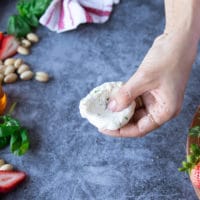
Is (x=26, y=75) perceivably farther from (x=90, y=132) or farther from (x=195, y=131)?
(x=195, y=131)

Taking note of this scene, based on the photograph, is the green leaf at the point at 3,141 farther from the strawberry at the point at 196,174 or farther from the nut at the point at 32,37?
the strawberry at the point at 196,174

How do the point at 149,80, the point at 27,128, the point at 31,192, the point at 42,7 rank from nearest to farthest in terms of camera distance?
the point at 149,80 < the point at 31,192 < the point at 27,128 < the point at 42,7

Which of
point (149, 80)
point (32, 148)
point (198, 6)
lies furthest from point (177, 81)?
point (32, 148)

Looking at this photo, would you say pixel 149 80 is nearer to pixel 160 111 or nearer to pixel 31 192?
pixel 160 111

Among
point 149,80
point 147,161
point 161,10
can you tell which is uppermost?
point 149,80

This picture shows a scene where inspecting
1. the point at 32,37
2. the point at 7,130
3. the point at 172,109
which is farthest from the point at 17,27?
the point at 172,109

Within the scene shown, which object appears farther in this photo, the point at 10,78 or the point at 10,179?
the point at 10,78
